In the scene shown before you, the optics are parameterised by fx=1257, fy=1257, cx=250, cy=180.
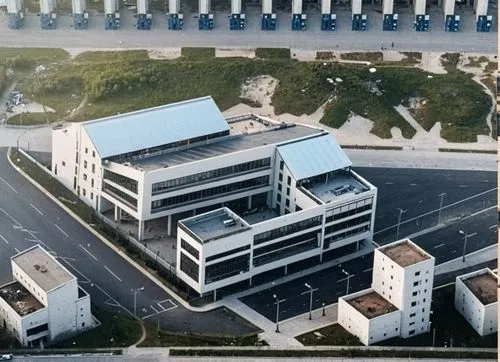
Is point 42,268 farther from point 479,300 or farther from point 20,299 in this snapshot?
point 479,300

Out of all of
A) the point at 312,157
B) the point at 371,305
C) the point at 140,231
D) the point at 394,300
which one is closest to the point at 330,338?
the point at 371,305

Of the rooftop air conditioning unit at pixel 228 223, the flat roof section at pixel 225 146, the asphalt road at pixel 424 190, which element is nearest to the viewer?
the rooftop air conditioning unit at pixel 228 223

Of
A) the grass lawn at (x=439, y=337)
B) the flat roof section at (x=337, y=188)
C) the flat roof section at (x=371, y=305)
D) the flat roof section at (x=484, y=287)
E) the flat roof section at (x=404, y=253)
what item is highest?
the flat roof section at (x=337, y=188)

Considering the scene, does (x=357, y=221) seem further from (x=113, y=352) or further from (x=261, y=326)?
(x=113, y=352)

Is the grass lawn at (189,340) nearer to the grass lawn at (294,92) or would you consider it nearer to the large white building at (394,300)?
the large white building at (394,300)

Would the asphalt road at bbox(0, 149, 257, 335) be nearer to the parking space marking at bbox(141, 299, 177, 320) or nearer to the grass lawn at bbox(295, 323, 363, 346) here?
the parking space marking at bbox(141, 299, 177, 320)

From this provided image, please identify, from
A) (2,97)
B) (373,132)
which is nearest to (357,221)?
(373,132)

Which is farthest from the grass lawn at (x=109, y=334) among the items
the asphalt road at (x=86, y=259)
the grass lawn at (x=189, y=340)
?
the asphalt road at (x=86, y=259)
